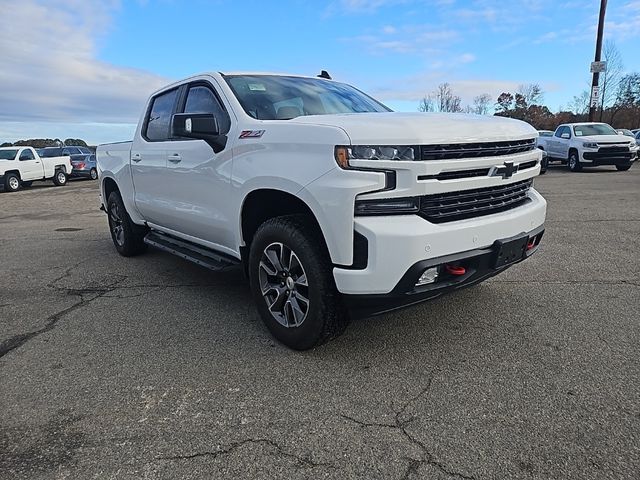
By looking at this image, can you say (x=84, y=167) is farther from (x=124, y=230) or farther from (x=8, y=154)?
(x=124, y=230)

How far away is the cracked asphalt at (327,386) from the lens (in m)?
2.27

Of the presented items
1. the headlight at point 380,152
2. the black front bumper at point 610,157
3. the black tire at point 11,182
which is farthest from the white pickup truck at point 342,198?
the black tire at point 11,182

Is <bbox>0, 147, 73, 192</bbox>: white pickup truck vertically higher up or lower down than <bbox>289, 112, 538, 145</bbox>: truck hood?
lower down

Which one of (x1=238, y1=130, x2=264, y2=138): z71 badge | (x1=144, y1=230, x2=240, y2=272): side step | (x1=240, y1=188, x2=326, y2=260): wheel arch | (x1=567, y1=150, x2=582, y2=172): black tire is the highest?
(x1=238, y1=130, x2=264, y2=138): z71 badge

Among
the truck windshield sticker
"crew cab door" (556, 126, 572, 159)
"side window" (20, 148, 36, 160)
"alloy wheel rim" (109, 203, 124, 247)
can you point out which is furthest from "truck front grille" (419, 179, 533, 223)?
"side window" (20, 148, 36, 160)

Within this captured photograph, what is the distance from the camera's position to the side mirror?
11.8 ft

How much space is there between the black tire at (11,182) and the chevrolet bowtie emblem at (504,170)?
73.7 feet

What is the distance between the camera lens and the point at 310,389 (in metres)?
2.90

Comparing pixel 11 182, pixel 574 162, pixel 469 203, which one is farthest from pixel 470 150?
pixel 11 182

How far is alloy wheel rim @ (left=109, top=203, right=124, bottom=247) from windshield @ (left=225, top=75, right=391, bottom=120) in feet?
10.3

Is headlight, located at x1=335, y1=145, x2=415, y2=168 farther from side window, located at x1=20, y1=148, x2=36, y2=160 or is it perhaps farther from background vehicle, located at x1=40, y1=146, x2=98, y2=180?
background vehicle, located at x1=40, y1=146, x2=98, y2=180

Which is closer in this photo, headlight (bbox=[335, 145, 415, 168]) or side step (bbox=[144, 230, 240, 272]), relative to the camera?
headlight (bbox=[335, 145, 415, 168])

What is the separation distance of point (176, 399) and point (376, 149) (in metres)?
1.83

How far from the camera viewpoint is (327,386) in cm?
292
